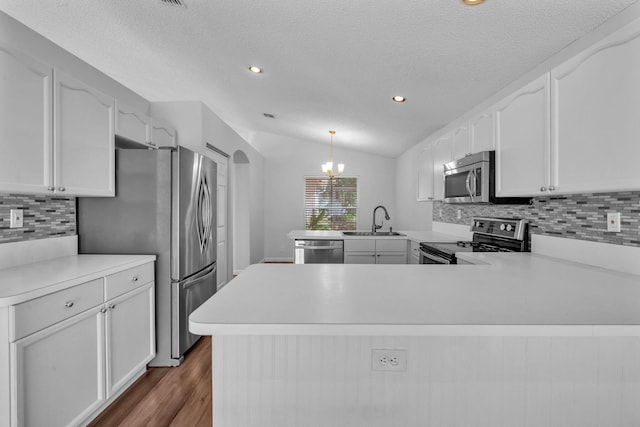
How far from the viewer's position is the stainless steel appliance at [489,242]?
2.30 metres

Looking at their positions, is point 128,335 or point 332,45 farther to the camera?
point 332,45

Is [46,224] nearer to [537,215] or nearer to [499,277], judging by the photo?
[499,277]

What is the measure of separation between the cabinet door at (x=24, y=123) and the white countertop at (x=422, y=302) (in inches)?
51.7

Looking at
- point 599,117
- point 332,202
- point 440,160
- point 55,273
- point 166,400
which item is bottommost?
point 166,400

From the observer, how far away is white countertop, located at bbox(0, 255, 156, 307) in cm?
137

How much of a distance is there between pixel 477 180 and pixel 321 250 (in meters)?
2.01

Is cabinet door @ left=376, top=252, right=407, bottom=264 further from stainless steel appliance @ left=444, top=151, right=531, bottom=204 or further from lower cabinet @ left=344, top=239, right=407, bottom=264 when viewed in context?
stainless steel appliance @ left=444, top=151, right=531, bottom=204

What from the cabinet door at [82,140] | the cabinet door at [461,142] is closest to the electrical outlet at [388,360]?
the cabinet door at [82,140]

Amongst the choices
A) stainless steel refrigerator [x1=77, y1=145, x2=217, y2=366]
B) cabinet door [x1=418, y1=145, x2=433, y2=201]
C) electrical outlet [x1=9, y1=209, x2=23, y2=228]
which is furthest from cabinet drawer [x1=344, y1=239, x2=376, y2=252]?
electrical outlet [x1=9, y1=209, x2=23, y2=228]

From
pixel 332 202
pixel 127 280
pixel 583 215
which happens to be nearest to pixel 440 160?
pixel 583 215

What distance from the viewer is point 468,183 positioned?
2.46m

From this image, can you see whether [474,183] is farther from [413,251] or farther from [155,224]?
[155,224]

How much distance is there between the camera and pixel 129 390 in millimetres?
2109

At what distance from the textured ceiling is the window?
271cm
